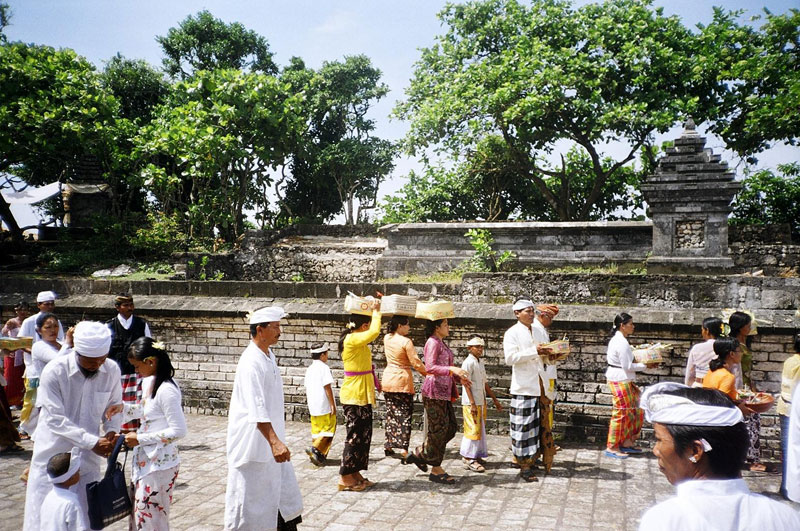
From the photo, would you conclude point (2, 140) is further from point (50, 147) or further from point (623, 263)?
point (623, 263)

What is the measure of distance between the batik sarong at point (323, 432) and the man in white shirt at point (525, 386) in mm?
2182

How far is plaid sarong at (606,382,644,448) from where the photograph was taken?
6.96 meters

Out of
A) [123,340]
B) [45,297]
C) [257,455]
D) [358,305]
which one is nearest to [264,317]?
[257,455]

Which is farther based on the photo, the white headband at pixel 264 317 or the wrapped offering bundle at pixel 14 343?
the wrapped offering bundle at pixel 14 343

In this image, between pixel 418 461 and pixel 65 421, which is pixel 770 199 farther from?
pixel 65 421

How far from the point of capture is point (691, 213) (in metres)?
11.6

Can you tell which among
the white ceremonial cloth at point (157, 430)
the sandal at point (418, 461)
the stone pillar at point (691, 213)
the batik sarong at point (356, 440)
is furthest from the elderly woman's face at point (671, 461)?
the stone pillar at point (691, 213)

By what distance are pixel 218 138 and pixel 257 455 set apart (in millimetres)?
12492

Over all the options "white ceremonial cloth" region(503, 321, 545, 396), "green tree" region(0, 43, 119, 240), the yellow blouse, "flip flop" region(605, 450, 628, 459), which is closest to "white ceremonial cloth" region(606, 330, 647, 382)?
Result: "flip flop" region(605, 450, 628, 459)

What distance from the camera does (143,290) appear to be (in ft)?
35.2

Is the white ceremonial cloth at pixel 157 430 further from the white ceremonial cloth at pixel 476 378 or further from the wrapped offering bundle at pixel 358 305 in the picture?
the white ceremonial cloth at pixel 476 378

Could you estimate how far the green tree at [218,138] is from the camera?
15.2 m

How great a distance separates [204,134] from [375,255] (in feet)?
17.9

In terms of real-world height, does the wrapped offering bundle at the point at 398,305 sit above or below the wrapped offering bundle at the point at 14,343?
above
